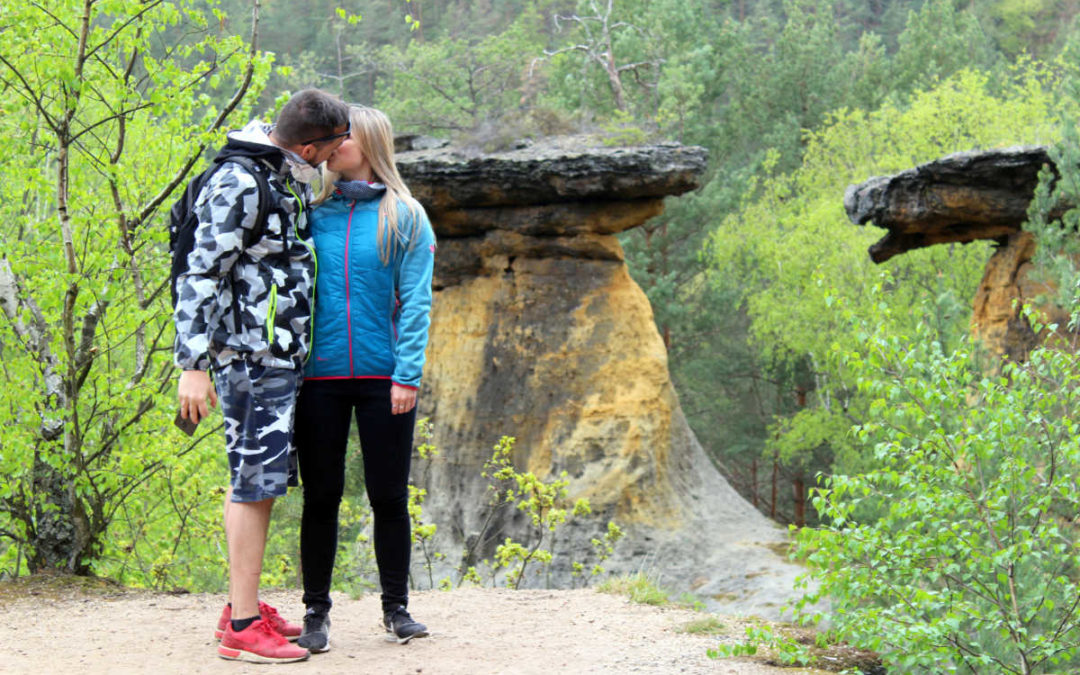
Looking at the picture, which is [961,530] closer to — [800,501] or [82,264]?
[82,264]

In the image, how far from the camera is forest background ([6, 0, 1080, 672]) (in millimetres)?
5680

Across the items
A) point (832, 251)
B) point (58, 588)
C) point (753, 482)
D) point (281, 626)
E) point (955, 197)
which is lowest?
point (753, 482)

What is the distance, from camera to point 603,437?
13.8 meters

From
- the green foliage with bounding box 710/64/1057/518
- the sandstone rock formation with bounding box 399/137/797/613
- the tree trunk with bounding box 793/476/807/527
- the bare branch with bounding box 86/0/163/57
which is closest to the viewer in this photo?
the bare branch with bounding box 86/0/163/57

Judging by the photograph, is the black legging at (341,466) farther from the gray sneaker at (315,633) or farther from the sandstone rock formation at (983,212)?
the sandstone rock formation at (983,212)

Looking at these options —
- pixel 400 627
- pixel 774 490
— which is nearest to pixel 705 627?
pixel 400 627

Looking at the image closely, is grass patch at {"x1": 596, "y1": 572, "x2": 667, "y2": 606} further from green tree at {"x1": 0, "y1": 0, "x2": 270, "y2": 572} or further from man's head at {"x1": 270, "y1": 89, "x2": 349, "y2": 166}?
man's head at {"x1": 270, "y1": 89, "x2": 349, "y2": 166}

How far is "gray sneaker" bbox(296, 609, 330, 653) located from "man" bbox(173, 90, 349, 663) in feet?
0.38

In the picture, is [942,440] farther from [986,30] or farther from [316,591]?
[986,30]

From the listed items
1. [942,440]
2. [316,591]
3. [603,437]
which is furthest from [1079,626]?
[603,437]

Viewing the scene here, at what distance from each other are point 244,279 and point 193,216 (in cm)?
32

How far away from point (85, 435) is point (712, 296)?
2056 cm

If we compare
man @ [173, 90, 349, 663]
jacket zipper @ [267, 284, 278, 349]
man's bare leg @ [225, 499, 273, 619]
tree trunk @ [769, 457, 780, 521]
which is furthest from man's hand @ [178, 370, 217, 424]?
tree trunk @ [769, 457, 780, 521]

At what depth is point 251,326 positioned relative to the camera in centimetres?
376
